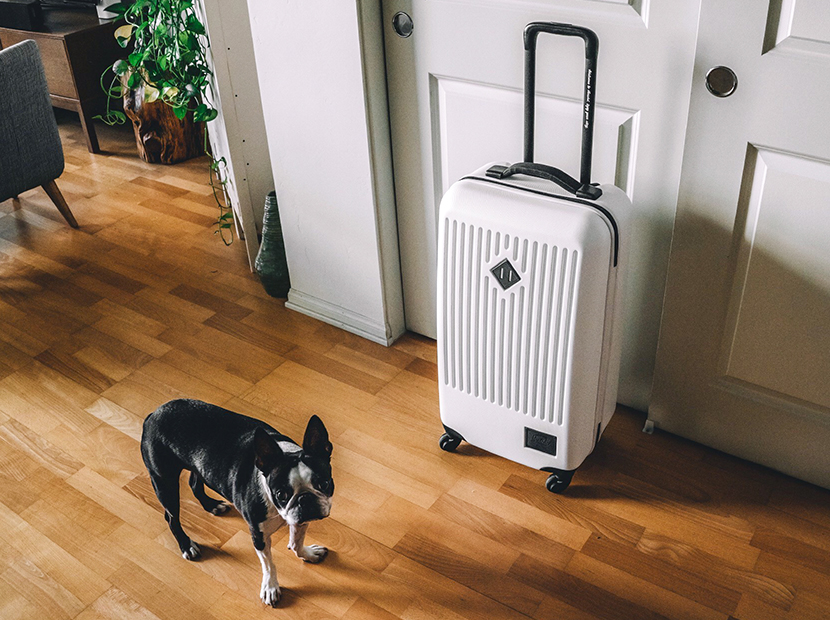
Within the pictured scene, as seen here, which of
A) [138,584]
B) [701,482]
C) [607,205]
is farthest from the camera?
[701,482]

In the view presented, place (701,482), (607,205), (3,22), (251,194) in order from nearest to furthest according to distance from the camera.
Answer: (607,205)
(701,482)
(251,194)
(3,22)

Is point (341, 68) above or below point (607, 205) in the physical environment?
above

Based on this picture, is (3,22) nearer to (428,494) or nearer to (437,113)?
(437,113)

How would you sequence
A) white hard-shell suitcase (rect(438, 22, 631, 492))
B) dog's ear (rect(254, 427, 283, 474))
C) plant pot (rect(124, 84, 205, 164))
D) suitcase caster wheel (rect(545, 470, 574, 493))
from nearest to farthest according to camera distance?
1. dog's ear (rect(254, 427, 283, 474))
2. white hard-shell suitcase (rect(438, 22, 631, 492))
3. suitcase caster wheel (rect(545, 470, 574, 493))
4. plant pot (rect(124, 84, 205, 164))

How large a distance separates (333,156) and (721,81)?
2.94 feet

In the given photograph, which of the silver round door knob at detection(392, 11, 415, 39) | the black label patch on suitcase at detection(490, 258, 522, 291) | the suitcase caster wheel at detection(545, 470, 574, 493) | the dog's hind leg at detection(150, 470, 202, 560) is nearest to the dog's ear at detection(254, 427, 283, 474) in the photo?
the dog's hind leg at detection(150, 470, 202, 560)

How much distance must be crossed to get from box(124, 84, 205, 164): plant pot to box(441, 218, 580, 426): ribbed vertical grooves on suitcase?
6.12 ft

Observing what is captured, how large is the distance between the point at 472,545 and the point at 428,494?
160 mm

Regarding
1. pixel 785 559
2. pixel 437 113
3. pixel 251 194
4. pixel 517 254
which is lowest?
pixel 785 559

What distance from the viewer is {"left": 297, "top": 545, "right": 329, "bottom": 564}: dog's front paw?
1521 millimetres

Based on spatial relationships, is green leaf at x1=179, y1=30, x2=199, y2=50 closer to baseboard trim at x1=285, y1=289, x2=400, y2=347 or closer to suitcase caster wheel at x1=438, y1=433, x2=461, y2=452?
baseboard trim at x1=285, y1=289, x2=400, y2=347

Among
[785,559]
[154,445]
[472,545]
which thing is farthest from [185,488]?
[785,559]

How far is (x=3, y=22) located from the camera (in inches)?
127

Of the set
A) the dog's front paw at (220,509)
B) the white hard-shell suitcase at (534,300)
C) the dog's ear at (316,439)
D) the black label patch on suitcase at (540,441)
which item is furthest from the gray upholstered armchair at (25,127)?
the black label patch on suitcase at (540,441)
